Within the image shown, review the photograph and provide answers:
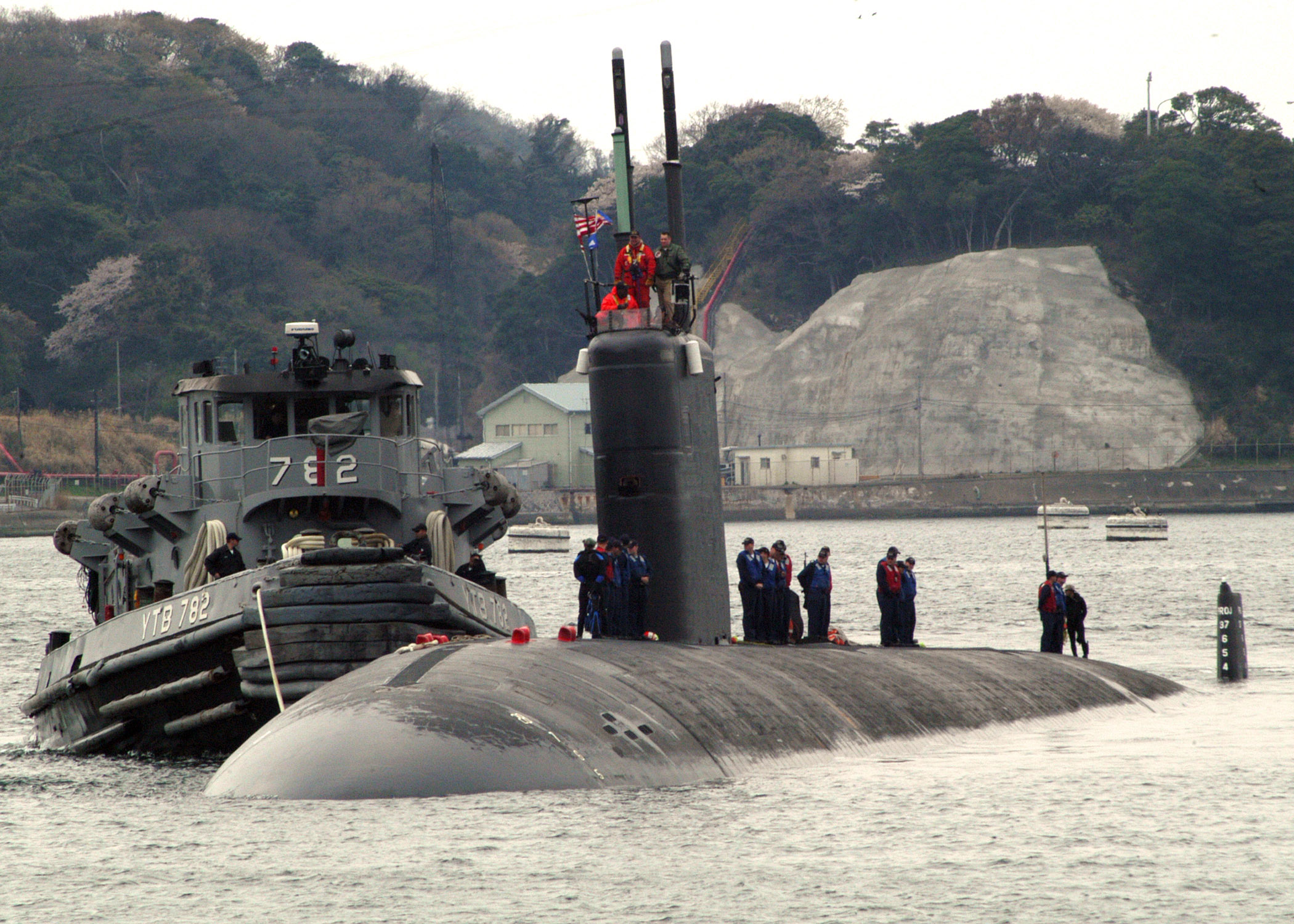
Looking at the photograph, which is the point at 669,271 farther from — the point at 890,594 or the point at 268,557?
the point at 890,594

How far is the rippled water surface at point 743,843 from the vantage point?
1357 cm

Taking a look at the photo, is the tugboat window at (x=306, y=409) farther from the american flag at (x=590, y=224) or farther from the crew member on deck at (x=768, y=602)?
the crew member on deck at (x=768, y=602)

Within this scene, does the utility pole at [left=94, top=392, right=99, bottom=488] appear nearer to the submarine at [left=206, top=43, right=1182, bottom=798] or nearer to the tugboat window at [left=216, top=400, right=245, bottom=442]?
the tugboat window at [left=216, top=400, right=245, bottom=442]

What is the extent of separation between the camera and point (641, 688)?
16.7 m

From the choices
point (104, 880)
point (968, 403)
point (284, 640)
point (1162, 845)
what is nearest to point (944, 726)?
point (1162, 845)

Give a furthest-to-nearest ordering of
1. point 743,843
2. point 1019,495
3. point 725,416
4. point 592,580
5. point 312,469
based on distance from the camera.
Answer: point 725,416 < point 1019,495 < point 312,469 < point 592,580 < point 743,843

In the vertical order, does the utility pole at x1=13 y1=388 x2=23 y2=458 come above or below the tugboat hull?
above

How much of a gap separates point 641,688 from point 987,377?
114711 millimetres

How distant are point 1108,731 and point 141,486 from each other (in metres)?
14.4

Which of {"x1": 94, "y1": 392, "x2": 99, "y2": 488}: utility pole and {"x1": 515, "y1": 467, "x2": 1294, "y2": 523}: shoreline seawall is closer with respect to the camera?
{"x1": 94, "y1": 392, "x2": 99, "y2": 488}: utility pole

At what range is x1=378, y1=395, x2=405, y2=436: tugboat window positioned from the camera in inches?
959

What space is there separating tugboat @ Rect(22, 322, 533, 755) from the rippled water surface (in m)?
1.07

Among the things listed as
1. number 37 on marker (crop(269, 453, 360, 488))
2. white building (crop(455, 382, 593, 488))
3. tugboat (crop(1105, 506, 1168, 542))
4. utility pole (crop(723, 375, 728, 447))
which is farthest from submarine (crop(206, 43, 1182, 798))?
utility pole (crop(723, 375, 728, 447))

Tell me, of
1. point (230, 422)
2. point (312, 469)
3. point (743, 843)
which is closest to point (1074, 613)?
point (312, 469)
